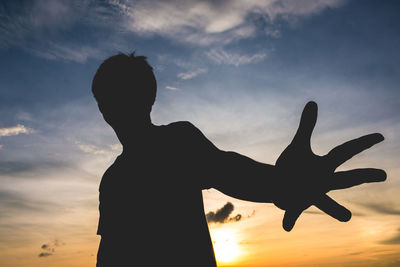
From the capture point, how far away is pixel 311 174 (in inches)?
88.5

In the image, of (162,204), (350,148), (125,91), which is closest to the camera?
(350,148)

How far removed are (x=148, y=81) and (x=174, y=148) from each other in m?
0.59

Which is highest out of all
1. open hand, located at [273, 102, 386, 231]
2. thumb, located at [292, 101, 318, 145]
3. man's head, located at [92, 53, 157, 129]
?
man's head, located at [92, 53, 157, 129]

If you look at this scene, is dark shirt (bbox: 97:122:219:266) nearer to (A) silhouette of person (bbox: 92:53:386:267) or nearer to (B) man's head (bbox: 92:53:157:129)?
(A) silhouette of person (bbox: 92:53:386:267)

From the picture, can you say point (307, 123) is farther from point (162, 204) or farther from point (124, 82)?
point (124, 82)

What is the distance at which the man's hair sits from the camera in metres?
2.64

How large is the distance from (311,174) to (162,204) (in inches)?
42.1

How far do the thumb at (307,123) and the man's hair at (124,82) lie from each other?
1.19 metres

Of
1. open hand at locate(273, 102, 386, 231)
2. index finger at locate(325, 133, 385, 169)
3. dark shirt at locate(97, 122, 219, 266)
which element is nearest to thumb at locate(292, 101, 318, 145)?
open hand at locate(273, 102, 386, 231)

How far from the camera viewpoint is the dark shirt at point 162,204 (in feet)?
7.50

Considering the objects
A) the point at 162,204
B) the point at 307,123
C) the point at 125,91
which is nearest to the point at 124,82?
the point at 125,91

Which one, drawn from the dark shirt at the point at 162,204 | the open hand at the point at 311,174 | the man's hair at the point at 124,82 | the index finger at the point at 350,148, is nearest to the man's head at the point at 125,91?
the man's hair at the point at 124,82

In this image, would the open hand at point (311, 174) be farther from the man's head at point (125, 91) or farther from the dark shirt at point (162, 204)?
the man's head at point (125, 91)

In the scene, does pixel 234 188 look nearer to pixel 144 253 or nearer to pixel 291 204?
pixel 291 204
